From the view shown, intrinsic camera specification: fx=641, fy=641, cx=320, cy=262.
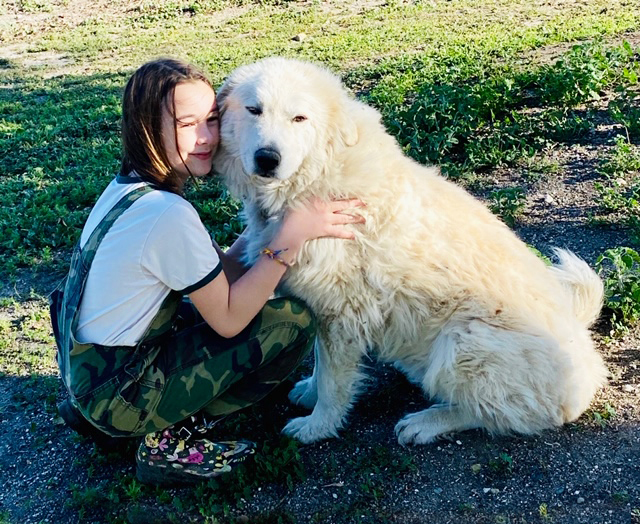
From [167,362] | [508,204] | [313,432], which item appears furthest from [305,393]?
[508,204]

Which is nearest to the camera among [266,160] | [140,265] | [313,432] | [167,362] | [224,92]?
[140,265]

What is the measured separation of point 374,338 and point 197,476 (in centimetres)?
105


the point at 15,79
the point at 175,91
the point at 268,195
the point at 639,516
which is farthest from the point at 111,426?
the point at 15,79

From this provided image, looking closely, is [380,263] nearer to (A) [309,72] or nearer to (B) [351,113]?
(B) [351,113]

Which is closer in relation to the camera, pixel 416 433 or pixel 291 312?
pixel 291 312

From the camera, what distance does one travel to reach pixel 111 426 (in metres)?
2.78

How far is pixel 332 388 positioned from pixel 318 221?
2.81 ft

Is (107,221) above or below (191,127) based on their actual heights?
below

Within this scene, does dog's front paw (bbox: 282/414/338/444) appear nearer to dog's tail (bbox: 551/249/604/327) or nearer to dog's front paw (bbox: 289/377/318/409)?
dog's front paw (bbox: 289/377/318/409)

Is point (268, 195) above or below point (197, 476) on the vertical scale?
above

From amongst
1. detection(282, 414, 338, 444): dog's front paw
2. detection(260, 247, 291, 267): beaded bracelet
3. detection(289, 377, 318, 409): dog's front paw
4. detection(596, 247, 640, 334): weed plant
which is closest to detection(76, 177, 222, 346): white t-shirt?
detection(260, 247, 291, 267): beaded bracelet

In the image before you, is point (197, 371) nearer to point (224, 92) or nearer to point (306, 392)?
point (306, 392)

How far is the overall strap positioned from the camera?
262cm

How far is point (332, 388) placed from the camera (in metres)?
3.18
